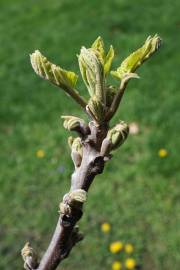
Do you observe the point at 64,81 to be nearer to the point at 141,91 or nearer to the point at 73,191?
the point at 73,191

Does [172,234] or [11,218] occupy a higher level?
[11,218]

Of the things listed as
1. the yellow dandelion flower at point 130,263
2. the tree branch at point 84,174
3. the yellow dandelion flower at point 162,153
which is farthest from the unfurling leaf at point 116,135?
the yellow dandelion flower at point 162,153

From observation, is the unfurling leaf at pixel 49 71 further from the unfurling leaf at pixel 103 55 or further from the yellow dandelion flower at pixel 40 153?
the yellow dandelion flower at pixel 40 153

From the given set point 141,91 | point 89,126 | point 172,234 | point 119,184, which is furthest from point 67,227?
point 141,91

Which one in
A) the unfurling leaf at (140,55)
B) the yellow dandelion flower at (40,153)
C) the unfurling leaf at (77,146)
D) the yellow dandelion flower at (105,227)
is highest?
the yellow dandelion flower at (40,153)

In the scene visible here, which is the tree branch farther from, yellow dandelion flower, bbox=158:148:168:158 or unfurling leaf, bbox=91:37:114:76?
yellow dandelion flower, bbox=158:148:168:158

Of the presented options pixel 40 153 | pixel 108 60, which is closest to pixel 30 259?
pixel 108 60
